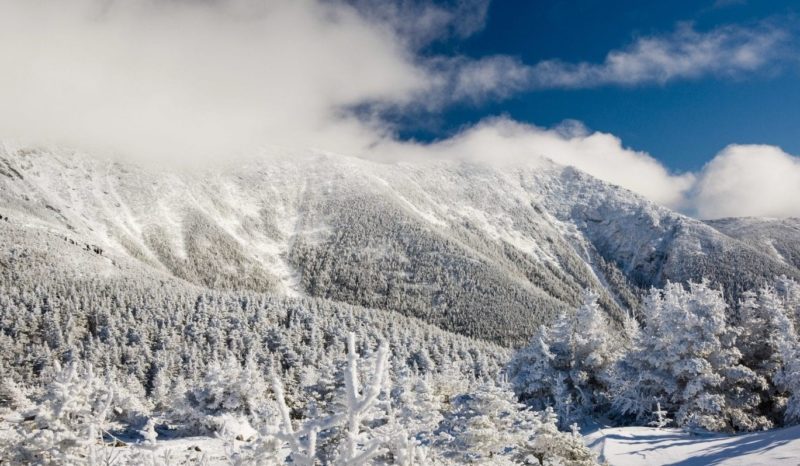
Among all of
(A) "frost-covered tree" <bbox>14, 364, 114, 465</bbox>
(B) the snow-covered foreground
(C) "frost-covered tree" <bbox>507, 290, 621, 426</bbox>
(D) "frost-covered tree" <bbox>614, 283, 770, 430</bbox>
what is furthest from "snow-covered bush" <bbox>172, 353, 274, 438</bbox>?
(D) "frost-covered tree" <bbox>614, 283, 770, 430</bbox>

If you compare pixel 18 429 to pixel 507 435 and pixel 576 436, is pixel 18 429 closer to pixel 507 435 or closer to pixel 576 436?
pixel 507 435

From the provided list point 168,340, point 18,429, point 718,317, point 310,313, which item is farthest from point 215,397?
point 310,313

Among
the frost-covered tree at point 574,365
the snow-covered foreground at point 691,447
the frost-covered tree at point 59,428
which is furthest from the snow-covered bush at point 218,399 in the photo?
the snow-covered foreground at point 691,447

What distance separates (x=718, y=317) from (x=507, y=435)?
19.3 metres

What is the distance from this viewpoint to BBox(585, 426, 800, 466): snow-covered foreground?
20.2m

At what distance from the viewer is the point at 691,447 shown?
24594 mm

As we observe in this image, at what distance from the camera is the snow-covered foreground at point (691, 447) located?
20.2 meters

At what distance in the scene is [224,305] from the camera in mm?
149000

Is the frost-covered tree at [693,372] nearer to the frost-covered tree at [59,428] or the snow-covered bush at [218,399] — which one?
the snow-covered bush at [218,399]

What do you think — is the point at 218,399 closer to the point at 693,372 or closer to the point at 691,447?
the point at 691,447

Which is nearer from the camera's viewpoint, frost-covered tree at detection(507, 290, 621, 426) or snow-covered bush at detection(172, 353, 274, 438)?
frost-covered tree at detection(507, 290, 621, 426)

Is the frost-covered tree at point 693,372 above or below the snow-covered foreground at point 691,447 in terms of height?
above

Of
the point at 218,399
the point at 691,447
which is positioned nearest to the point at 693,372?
the point at 691,447

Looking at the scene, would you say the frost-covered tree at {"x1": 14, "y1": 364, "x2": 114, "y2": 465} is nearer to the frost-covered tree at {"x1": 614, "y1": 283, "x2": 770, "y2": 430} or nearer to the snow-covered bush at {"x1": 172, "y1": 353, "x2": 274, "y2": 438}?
the snow-covered bush at {"x1": 172, "y1": 353, "x2": 274, "y2": 438}
